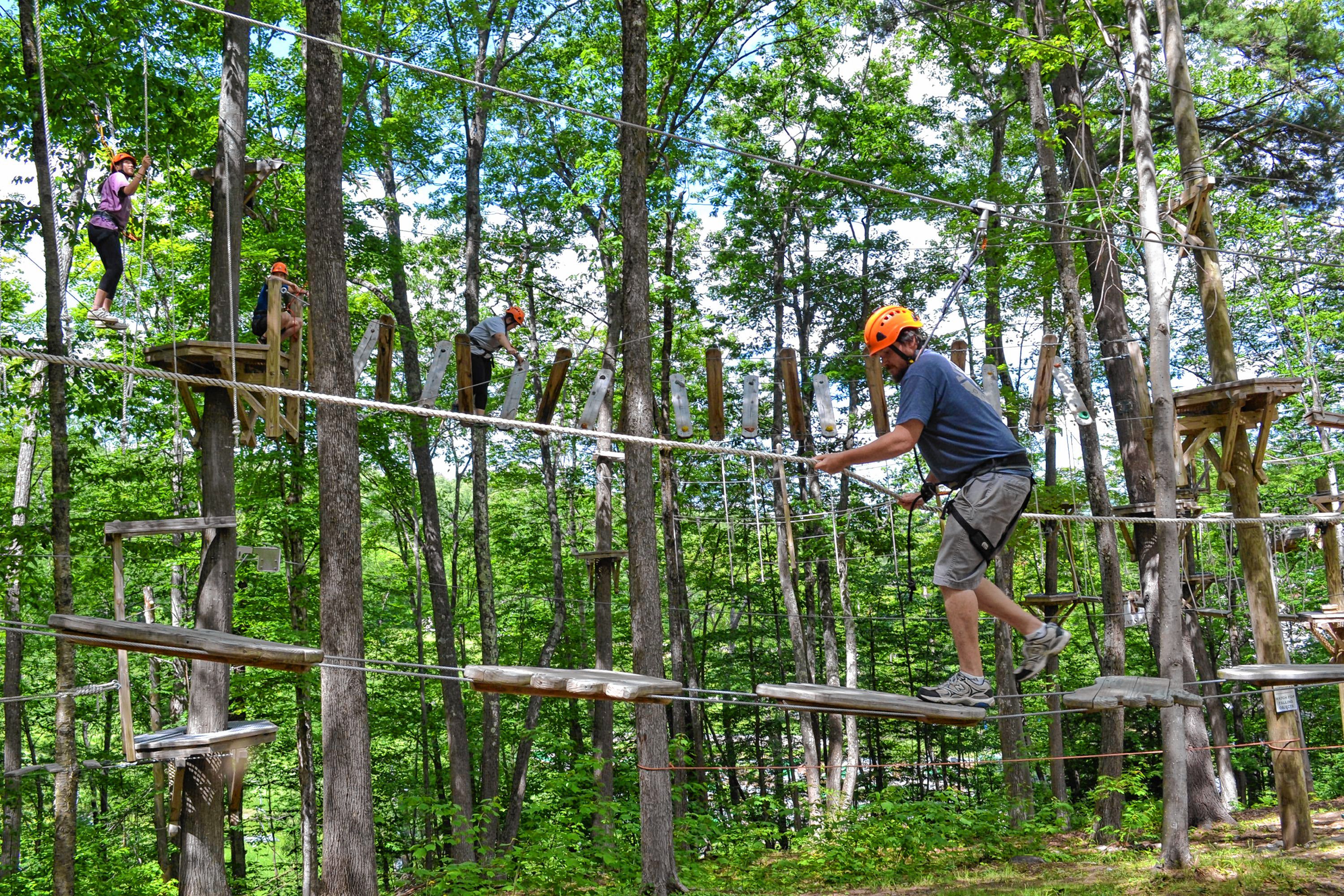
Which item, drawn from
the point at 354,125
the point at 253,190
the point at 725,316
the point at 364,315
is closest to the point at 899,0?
the point at 725,316

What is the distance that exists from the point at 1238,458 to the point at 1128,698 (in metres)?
4.13

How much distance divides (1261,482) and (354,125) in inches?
448

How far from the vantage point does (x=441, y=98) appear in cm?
1516

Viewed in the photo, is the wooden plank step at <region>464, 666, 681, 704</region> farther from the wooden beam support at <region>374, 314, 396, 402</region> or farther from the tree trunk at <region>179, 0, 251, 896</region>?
the tree trunk at <region>179, 0, 251, 896</region>

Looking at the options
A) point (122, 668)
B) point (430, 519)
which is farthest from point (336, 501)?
point (430, 519)

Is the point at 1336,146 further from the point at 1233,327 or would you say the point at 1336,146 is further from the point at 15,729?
the point at 15,729

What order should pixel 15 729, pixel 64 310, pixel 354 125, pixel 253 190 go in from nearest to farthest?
pixel 253 190 < pixel 64 310 < pixel 354 125 < pixel 15 729

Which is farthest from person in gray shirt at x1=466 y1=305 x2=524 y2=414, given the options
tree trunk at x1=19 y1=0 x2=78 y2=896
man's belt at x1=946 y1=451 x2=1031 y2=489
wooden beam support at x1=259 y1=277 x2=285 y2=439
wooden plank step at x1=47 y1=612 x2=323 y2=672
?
man's belt at x1=946 y1=451 x2=1031 y2=489

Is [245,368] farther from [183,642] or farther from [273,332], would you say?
[183,642]

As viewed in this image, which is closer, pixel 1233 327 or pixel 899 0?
pixel 899 0

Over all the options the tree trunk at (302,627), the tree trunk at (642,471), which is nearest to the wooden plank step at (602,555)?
the tree trunk at (642,471)

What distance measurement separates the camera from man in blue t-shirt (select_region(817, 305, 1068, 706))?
392cm

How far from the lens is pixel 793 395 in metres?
7.07

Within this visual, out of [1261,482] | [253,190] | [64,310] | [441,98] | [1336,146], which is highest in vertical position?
[441,98]
